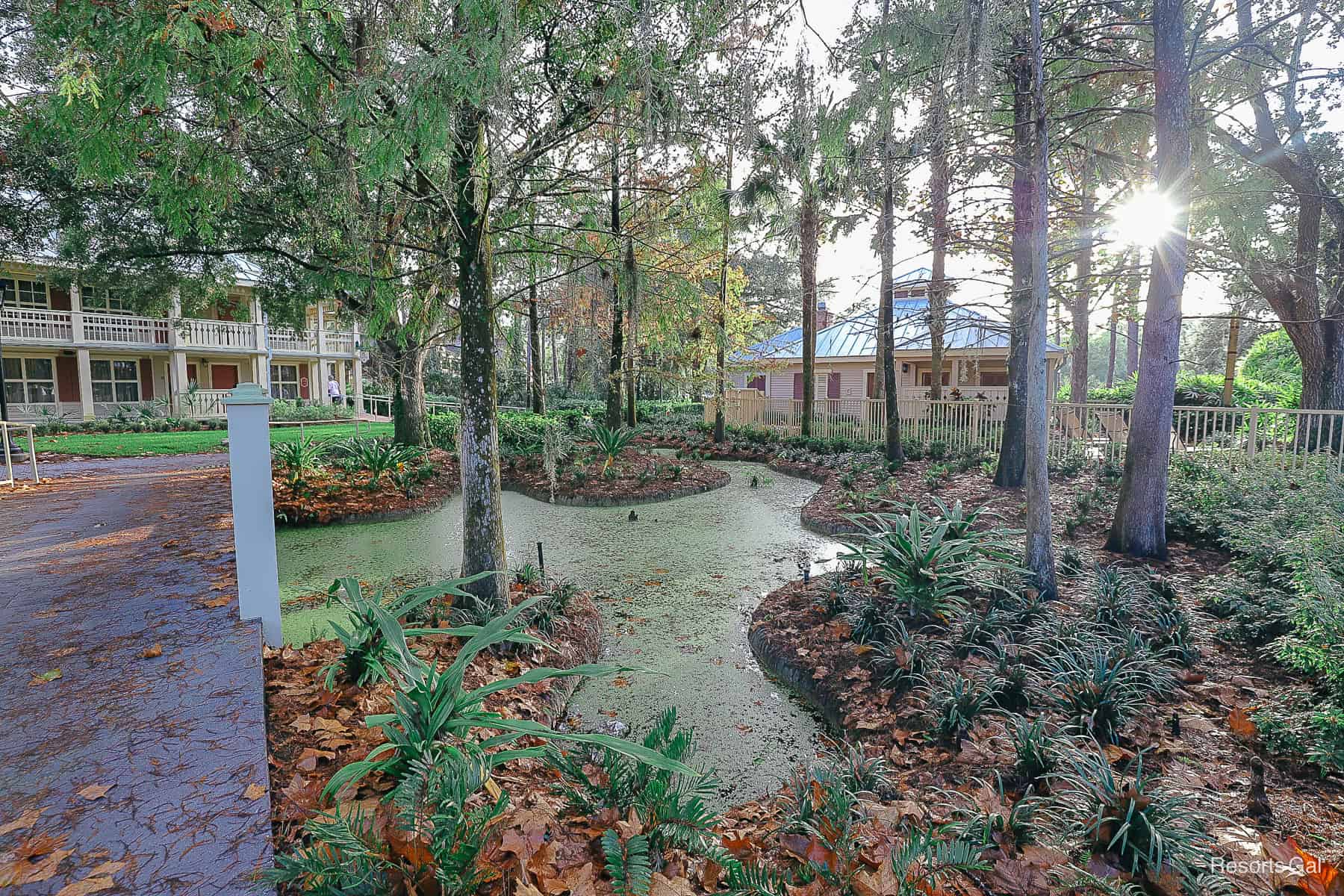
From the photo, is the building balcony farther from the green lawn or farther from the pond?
the pond

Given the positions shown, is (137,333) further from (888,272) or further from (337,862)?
(337,862)

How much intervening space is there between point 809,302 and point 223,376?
20.8 meters

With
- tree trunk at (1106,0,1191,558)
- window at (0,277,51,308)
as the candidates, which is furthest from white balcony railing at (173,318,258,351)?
tree trunk at (1106,0,1191,558)

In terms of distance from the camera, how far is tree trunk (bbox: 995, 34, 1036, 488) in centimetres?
456

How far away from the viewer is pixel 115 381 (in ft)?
63.9

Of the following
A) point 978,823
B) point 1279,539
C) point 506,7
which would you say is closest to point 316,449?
point 506,7

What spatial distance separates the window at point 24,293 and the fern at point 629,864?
24.1m

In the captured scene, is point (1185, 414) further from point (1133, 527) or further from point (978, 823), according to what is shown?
point (978, 823)

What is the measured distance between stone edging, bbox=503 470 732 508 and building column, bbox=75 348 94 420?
648 inches

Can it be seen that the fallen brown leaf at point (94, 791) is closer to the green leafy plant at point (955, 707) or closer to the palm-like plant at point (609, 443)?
the green leafy plant at point (955, 707)

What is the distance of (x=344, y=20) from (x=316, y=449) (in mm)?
7466

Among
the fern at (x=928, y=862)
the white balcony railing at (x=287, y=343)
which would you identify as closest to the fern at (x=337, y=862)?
the fern at (x=928, y=862)

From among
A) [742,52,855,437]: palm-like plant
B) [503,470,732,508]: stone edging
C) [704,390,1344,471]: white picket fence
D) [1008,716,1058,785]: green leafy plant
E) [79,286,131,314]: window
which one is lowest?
[503,470,732,508]: stone edging

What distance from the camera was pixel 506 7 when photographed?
287 cm
